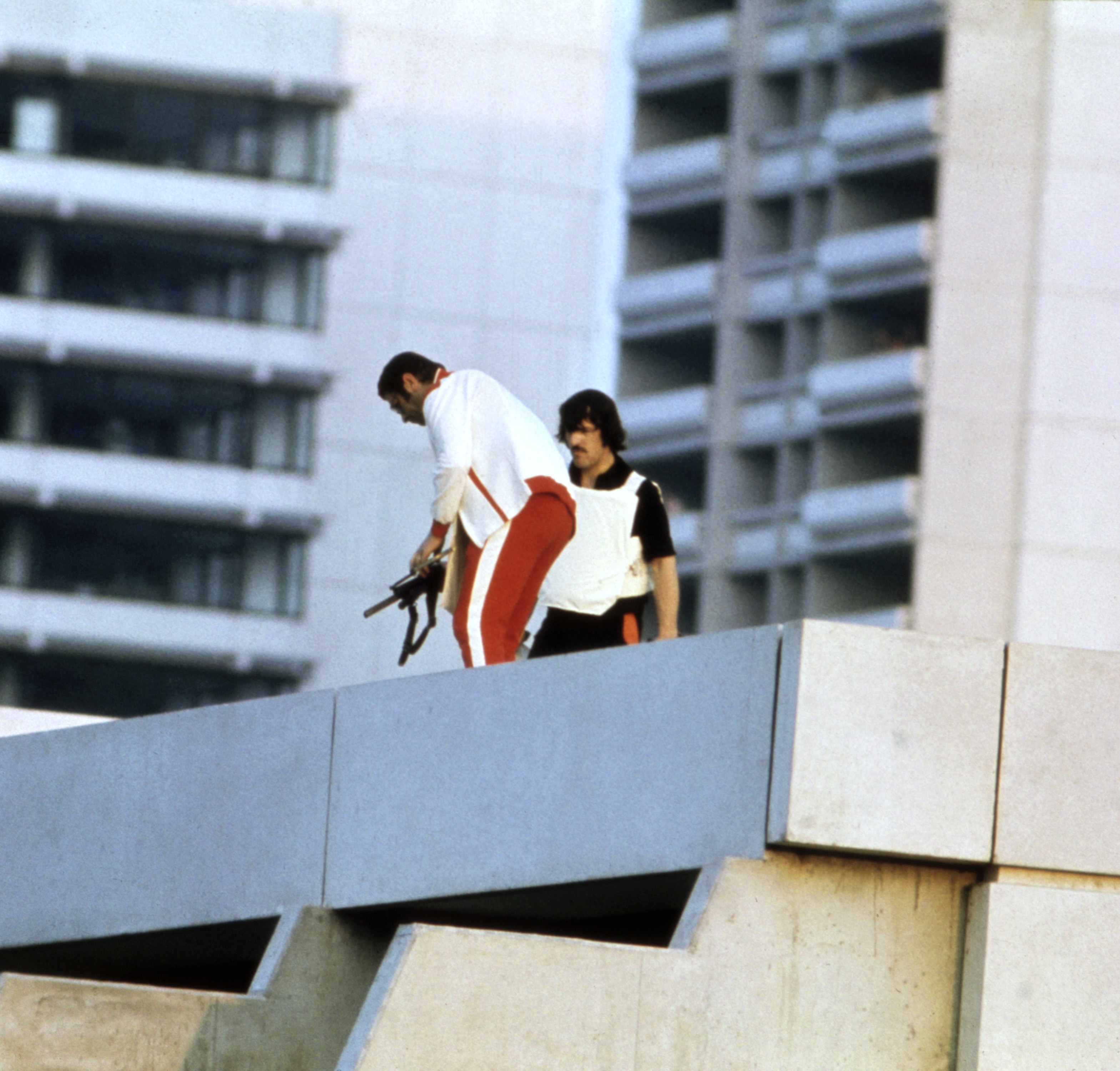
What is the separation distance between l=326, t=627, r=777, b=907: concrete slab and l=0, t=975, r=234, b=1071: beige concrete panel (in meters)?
0.89

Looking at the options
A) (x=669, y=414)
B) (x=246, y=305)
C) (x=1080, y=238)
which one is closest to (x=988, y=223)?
(x=1080, y=238)

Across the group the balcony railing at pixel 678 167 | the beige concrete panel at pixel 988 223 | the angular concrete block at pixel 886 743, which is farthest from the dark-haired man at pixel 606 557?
the balcony railing at pixel 678 167

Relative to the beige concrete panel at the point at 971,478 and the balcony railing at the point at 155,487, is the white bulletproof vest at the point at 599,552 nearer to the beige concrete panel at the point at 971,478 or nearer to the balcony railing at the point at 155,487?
the balcony railing at the point at 155,487

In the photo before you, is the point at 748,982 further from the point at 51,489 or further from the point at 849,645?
the point at 51,489

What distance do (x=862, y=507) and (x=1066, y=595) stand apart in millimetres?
3513

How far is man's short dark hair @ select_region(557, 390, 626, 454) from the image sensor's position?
31.5 ft

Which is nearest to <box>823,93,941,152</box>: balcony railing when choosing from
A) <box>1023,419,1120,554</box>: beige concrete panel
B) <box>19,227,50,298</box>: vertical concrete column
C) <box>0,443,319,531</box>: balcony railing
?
<box>1023,419,1120,554</box>: beige concrete panel

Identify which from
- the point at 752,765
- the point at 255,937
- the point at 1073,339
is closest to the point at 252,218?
the point at 1073,339

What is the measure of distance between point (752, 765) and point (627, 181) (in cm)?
4354

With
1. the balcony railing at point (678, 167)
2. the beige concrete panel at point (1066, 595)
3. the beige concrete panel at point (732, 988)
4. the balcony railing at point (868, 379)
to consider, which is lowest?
the beige concrete panel at point (732, 988)

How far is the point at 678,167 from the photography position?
5025 cm

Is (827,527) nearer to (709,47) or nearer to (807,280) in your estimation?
(807,280)

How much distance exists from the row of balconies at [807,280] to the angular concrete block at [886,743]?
38652mm

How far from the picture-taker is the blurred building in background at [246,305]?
41.8 m
